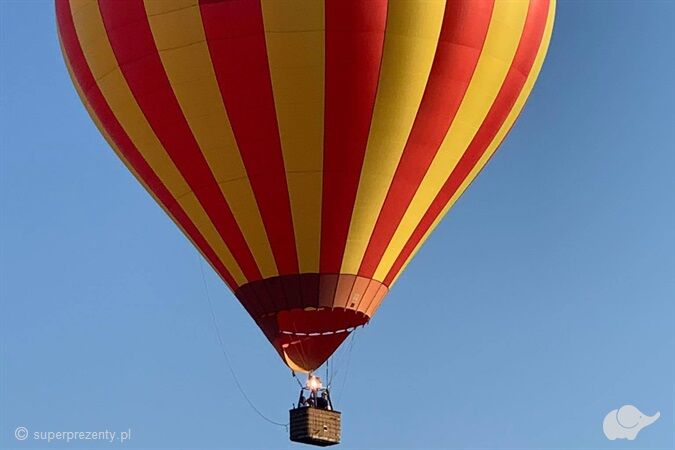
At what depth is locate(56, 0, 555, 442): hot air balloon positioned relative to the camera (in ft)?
89.8

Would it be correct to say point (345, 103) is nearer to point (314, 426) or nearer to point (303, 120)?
point (303, 120)

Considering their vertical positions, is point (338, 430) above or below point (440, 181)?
below

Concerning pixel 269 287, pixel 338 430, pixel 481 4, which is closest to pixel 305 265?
pixel 269 287

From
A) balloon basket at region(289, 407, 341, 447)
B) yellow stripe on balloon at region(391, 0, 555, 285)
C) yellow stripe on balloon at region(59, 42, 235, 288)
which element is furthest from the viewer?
yellow stripe on balloon at region(391, 0, 555, 285)

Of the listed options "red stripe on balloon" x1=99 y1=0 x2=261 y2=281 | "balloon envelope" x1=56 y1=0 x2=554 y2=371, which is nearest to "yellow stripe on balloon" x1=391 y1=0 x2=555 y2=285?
"balloon envelope" x1=56 y1=0 x2=554 y2=371

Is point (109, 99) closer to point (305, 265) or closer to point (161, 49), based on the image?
point (161, 49)

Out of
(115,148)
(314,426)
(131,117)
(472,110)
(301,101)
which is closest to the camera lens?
(301,101)

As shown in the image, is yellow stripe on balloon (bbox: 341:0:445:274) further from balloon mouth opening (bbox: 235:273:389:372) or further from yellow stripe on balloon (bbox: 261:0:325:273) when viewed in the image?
yellow stripe on balloon (bbox: 261:0:325:273)

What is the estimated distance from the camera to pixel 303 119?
27.6 meters

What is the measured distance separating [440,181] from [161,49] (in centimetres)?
424

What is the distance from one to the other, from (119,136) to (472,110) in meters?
4.90

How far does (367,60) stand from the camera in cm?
2748

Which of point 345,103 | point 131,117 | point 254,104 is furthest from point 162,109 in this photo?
point 345,103

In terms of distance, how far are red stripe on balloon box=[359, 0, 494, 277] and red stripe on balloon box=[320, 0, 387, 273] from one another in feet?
1.80
